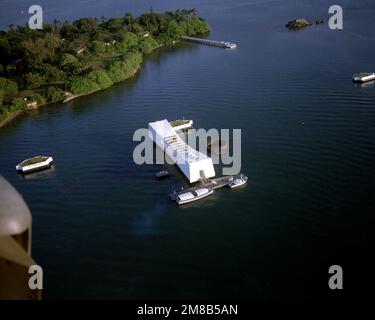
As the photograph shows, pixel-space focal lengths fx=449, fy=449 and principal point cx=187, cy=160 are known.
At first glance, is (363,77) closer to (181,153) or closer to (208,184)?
(181,153)

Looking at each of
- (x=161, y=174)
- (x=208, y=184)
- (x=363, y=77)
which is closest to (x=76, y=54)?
(x=161, y=174)

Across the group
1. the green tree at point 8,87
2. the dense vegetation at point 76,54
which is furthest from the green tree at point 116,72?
the green tree at point 8,87

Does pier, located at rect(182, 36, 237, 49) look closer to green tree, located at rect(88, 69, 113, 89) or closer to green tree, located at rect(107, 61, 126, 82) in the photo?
green tree, located at rect(107, 61, 126, 82)

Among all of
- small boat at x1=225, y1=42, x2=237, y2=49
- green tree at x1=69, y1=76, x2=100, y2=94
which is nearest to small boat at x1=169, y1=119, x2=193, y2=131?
green tree at x1=69, y1=76, x2=100, y2=94
